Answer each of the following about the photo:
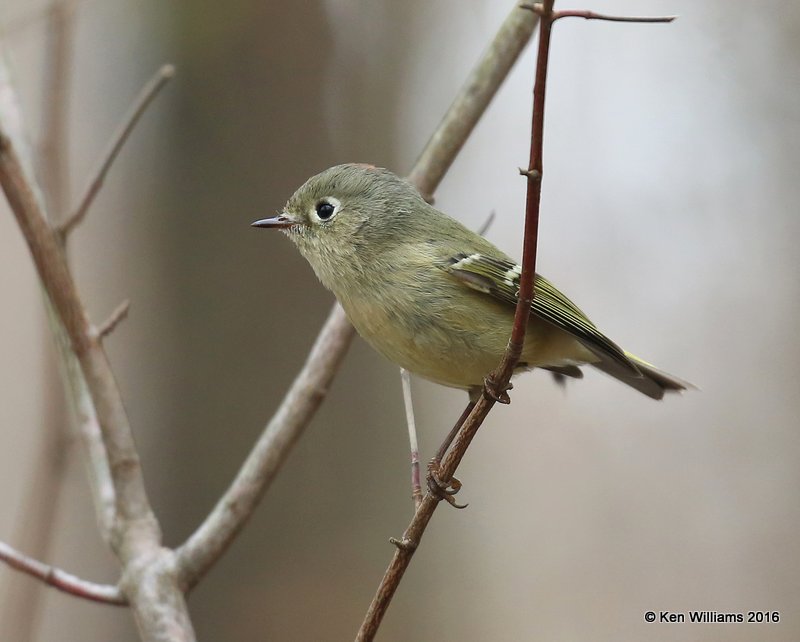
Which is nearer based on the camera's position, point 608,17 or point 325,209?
point 608,17

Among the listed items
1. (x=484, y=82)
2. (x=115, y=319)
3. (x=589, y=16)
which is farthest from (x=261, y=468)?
(x=589, y=16)

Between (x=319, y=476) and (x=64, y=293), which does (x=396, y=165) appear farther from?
(x=64, y=293)

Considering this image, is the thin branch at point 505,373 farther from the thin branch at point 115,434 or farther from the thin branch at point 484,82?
the thin branch at point 484,82

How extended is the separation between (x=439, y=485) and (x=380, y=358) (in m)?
1.85

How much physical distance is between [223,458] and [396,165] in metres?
1.28

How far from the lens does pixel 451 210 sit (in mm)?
3658

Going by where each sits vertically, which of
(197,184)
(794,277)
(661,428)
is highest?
(794,277)

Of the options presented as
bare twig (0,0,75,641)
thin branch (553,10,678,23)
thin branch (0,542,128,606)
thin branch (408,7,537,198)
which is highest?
thin branch (408,7,537,198)

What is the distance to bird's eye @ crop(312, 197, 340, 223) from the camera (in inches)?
69.1

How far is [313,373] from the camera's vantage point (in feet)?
5.98

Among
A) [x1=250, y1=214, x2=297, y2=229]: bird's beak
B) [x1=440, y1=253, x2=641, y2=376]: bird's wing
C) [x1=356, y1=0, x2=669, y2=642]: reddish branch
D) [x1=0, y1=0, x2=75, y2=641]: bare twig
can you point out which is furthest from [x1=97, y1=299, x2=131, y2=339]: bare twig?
[x1=356, y1=0, x2=669, y2=642]: reddish branch

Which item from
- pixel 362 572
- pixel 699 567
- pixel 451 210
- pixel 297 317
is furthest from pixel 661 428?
pixel 297 317

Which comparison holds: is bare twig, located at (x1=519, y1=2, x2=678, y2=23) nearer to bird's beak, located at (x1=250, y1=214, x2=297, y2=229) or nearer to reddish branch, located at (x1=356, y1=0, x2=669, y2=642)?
reddish branch, located at (x1=356, y1=0, x2=669, y2=642)

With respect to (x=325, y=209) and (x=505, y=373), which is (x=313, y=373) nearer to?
(x=325, y=209)
